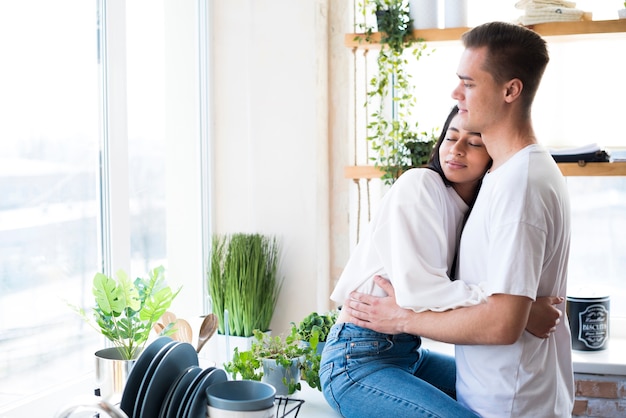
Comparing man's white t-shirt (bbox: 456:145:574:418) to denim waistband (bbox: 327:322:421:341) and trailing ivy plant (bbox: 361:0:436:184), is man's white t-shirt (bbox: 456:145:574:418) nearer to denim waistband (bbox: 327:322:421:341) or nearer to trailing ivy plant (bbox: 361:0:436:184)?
denim waistband (bbox: 327:322:421:341)

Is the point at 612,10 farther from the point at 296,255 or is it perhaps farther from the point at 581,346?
the point at 296,255

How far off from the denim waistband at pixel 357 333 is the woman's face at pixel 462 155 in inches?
18.1

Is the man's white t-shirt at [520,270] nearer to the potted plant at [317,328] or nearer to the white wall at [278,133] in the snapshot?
the potted plant at [317,328]

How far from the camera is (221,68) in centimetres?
319

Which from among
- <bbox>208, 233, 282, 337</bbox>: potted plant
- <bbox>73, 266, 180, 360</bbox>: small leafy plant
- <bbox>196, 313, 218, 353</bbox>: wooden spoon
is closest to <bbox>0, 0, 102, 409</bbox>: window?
<bbox>73, 266, 180, 360</bbox>: small leafy plant

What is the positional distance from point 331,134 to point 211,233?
687 millimetres

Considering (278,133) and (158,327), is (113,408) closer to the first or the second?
(158,327)

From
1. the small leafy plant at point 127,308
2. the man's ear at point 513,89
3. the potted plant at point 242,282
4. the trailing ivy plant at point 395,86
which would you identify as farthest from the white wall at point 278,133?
the man's ear at point 513,89

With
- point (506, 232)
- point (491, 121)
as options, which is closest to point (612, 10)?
point (491, 121)

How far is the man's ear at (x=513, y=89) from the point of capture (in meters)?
1.80


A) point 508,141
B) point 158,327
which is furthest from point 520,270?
point 158,327

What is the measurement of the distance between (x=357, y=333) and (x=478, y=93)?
71 cm

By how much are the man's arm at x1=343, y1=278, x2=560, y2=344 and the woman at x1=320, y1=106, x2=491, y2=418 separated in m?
0.03

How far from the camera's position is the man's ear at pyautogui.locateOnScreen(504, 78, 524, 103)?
180 centimetres
